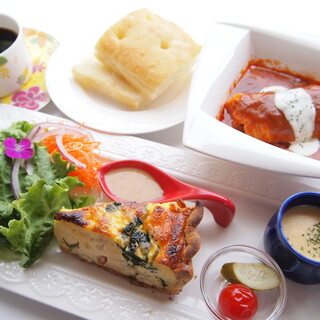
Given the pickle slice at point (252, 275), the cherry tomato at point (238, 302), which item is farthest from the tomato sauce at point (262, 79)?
the cherry tomato at point (238, 302)

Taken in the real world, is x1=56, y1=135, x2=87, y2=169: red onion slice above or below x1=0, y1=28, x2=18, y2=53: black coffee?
below

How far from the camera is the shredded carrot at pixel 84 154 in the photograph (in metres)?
1.84

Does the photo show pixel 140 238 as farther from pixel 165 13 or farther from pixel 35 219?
pixel 165 13

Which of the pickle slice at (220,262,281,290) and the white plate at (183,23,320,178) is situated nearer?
the pickle slice at (220,262,281,290)

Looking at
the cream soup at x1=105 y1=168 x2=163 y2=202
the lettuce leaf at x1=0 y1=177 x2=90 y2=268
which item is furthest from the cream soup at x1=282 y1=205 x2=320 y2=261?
the lettuce leaf at x1=0 y1=177 x2=90 y2=268

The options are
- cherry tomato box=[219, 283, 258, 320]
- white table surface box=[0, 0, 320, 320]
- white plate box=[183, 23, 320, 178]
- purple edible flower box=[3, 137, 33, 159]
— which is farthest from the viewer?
white table surface box=[0, 0, 320, 320]

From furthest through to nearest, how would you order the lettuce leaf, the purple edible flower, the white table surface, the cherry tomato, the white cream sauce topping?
the white table surface < the white cream sauce topping < the purple edible flower < the lettuce leaf < the cherry tomato

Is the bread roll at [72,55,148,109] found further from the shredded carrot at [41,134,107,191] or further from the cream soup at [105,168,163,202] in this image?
the cream soup at [105,168,163,202]

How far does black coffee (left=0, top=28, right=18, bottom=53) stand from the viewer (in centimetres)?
220

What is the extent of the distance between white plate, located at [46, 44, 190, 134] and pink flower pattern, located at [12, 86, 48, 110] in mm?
73

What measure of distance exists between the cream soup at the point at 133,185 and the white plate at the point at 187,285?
10 centimetres

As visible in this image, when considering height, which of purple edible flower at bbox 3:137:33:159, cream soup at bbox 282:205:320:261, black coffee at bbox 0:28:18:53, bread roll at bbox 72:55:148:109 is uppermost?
black coffee at bbox 0:28:18:53

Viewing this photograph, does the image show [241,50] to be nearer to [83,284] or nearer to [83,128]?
[83,128]

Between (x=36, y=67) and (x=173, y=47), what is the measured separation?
31.1 inches
